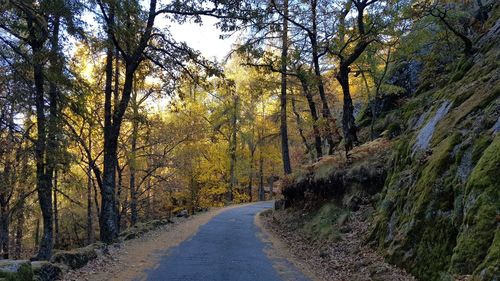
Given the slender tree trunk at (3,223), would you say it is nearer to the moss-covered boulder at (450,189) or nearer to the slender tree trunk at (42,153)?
the slender tree trunk at (42,153)

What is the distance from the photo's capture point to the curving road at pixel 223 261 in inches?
332

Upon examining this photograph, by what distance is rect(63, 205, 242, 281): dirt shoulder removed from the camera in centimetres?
857

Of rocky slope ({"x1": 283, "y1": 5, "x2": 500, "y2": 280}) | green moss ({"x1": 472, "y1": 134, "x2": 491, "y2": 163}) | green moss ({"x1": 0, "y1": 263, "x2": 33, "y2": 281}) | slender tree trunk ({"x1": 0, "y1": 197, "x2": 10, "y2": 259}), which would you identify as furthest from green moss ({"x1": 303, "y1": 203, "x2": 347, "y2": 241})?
slender tree trunk ({"x1": 0, "y1": 197, "x2": 10, "y2": 259})

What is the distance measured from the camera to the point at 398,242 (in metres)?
7.89

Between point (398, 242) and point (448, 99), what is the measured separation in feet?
13.5

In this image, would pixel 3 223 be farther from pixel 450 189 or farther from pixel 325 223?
pixel 450 189

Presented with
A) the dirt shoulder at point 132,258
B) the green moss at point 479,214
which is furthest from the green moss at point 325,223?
the green moss at point 479,214

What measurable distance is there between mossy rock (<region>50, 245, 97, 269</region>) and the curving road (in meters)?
1.64

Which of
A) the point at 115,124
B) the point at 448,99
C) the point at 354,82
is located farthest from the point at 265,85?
the point at 448,99

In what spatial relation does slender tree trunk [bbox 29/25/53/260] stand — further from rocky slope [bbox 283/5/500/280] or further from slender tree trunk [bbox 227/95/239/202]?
slender tree trunk [bbox 227/95/239/202]

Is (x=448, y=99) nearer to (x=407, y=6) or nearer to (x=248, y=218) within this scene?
(x=407, y=6)

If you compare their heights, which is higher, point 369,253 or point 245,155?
point 245,155

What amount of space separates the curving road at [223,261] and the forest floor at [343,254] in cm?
57

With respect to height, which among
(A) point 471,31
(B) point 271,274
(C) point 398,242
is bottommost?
(B) point 271,274
